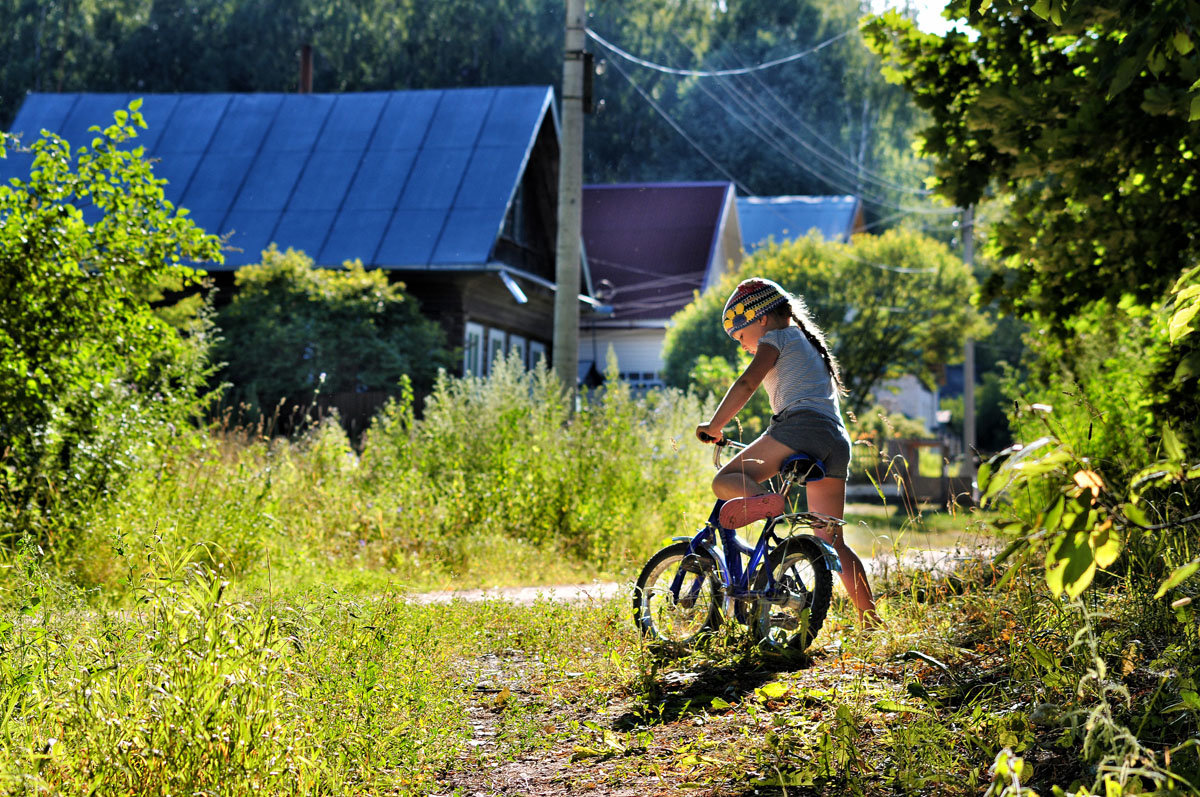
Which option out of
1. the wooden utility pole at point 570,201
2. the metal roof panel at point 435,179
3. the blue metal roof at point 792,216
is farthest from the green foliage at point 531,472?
the blue metal roof at point 792,216

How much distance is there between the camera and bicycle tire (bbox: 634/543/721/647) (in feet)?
18.1

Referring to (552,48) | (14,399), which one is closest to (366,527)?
(14,399)

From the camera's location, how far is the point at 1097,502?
2.37m

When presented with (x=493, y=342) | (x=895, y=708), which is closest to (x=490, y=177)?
(x=493, y=342)

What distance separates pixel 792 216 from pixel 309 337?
86.0ft

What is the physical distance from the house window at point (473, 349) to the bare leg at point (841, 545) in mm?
16548

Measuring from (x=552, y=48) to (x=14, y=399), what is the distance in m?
42.0

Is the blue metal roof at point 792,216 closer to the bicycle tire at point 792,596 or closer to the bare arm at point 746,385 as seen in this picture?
the bare arm at point 746,385

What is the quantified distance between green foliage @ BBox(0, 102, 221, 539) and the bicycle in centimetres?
360

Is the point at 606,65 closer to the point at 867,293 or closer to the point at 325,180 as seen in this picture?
the point at 867,293

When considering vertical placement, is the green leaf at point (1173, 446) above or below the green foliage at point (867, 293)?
below

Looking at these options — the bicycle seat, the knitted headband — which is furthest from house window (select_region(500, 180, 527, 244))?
the bicycle seat

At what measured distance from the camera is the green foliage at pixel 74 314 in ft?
22.9

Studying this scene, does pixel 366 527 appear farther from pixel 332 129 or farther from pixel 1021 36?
pixel 332 129
